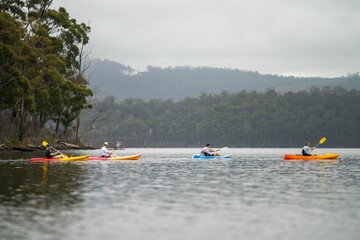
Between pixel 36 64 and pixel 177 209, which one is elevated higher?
pixel 36 64

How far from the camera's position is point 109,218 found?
14430 millimetres

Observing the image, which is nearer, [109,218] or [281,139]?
[109,218]

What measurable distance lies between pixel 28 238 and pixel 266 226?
5473 millimetres

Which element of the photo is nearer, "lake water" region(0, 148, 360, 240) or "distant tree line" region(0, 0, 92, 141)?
"lake water" region(0, 148, 360, 240)

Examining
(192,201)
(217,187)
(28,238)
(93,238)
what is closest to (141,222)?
(93,238)

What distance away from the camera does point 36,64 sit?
211ft

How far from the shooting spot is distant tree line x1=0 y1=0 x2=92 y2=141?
52.8 m

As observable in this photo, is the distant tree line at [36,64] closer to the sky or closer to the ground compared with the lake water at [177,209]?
closer to the sky

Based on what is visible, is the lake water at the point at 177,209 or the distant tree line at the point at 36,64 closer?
the lake water at the point at 177,209

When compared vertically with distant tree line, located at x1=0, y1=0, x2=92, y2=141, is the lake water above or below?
below

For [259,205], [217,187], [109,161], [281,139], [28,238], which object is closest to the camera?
[28,238]

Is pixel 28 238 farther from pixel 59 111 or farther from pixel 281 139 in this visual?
pixel 281 139

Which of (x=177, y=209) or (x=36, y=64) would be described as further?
(x=36, y=64)

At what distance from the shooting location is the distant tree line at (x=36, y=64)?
173 ft
